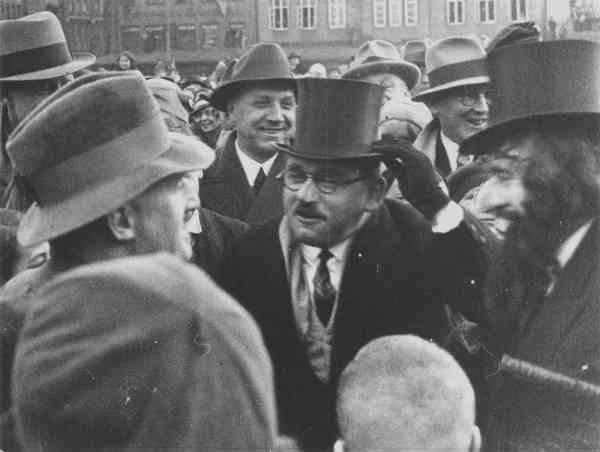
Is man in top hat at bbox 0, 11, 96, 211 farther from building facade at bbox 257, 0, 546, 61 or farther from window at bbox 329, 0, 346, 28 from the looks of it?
window at bbox 329, 0, 346, 28

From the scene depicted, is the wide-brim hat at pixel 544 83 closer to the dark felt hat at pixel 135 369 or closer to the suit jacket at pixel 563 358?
the suit jacket at pixel 563 358

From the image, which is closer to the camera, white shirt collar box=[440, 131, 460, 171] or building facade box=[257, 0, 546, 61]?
white shirt collar box=[440, 131, 460, 171]

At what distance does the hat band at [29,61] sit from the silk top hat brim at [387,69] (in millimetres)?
2155

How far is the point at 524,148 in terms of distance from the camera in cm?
258

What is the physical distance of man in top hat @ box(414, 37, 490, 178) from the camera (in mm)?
3975

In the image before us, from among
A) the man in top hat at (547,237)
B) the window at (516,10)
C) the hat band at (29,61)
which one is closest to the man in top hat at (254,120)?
the hat band at (29,61)

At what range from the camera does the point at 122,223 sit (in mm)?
1997

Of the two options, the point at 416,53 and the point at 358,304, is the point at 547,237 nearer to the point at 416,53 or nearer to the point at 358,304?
the point at 358,304

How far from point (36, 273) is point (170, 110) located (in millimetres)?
2248

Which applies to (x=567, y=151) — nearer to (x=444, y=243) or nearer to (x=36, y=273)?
(x=444, y=243)

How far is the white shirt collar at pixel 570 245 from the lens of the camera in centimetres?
238

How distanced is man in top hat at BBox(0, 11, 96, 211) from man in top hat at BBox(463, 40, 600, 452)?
6.17 ft

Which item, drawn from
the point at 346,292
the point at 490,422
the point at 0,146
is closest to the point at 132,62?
the point at 0,146

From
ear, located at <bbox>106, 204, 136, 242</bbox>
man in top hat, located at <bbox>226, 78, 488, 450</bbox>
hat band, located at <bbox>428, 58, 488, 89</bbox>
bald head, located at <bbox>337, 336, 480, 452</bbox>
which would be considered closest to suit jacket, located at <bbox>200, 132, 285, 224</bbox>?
man in top hat, located at <bbox>226, 78, 488, 450</bbox>
